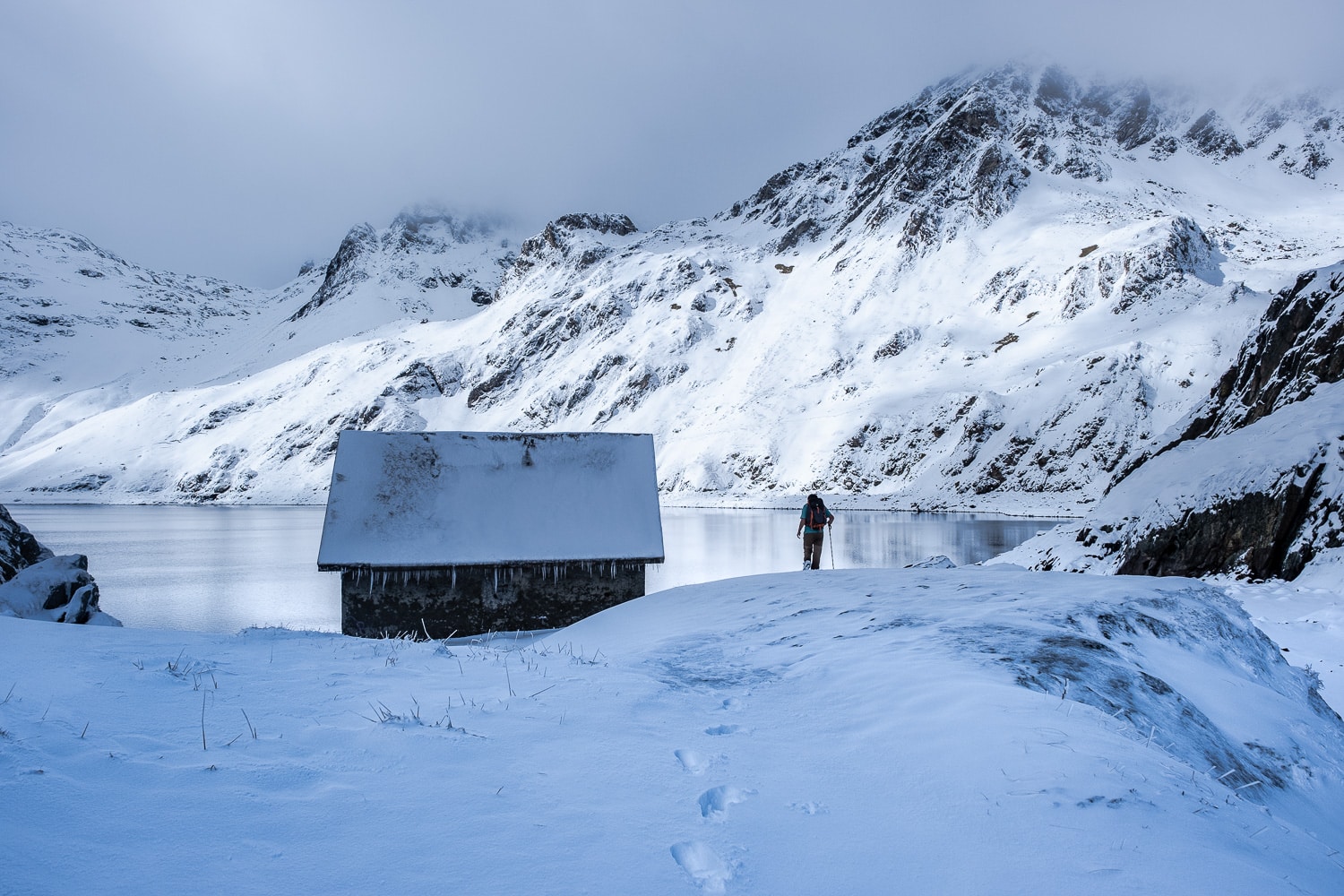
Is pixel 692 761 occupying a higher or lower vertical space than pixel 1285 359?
lower

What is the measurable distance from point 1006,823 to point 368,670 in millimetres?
4922

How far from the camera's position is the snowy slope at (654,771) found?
288 cm

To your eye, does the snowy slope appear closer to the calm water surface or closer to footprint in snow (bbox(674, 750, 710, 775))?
footprint in snow (bbox(674, 750, 710, 775))

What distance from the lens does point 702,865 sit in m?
3.01

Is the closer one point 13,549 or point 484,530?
point 13,549

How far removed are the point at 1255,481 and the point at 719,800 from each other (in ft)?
56.8

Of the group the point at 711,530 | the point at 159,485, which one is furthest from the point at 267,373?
the point at 711,530

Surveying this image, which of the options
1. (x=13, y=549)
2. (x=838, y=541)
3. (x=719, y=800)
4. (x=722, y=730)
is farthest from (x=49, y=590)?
(x=838, y=541)

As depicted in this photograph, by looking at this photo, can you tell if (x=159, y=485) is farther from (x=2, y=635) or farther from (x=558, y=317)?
(x=2, y=635)

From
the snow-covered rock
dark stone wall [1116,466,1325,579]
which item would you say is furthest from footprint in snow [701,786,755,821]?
dark stone wall [1116,466,1325,579]

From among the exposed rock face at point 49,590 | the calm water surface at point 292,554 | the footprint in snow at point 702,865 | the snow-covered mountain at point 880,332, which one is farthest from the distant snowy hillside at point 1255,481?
the exposed rock face at point 49,590

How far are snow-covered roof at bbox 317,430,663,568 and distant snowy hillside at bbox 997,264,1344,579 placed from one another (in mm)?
12485

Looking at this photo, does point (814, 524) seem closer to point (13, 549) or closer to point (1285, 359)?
point (1285, 359)

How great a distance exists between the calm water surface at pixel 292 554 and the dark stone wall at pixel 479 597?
3.34m
